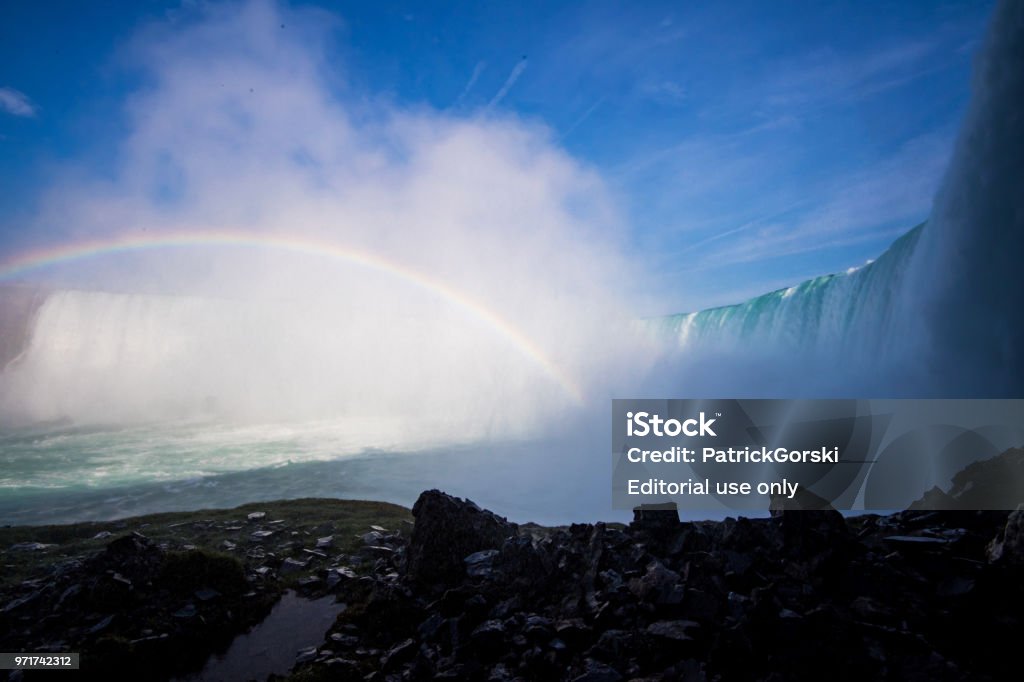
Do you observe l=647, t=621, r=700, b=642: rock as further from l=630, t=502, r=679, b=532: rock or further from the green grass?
the green grass

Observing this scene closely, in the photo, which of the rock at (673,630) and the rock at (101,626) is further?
the rock at (101,626)

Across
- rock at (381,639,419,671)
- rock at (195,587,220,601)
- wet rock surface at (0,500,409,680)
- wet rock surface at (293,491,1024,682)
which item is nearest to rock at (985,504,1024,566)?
wet rock surface at (293,491,1024,682)

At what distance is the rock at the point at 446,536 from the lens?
55.6 ft

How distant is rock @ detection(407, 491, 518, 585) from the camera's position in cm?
1695

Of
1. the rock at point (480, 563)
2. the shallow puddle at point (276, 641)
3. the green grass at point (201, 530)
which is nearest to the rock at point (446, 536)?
the rock at point (480, 563)

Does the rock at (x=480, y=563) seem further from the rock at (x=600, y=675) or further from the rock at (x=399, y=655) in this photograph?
the rock at (x=600, y=675)

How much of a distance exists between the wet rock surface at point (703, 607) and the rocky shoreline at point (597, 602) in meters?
0.04

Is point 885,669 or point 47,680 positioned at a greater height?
point 885,669

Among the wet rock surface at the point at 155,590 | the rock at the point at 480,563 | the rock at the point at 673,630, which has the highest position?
the rock at the point at 673,630

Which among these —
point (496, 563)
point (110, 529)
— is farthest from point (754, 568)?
point (110, 529)

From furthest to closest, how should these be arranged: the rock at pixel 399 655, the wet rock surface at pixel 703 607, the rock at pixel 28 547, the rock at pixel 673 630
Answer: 1. the rock at pixel 28 547
2. the rock at pixel 399 655
3. the rock at pixel 673 630
4. the wet rock surface at pixel 703 607

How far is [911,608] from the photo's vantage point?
10727 millimetres

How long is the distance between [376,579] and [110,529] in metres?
22.4

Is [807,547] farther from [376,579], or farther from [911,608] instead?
[376,579]
